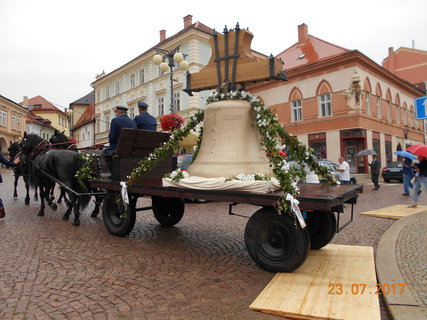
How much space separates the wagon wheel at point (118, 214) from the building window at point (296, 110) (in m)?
23.0

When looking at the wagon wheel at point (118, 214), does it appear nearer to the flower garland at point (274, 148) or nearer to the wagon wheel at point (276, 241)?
the flower garland at point (274, 148)

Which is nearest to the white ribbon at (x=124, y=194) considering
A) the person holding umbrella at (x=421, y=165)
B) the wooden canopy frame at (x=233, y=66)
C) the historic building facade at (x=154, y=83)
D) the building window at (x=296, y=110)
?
the wooden canopy frame at (x=233, y=66)

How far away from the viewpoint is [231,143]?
5.18 meters

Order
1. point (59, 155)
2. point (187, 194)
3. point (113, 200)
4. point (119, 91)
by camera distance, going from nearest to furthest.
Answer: point (187, 194), point (113, 200), point (59, 155), point (119, 91)

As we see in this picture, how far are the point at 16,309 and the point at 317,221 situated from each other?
12.0 feet

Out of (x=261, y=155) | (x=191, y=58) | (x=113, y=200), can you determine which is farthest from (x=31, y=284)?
(x=191, y=58)

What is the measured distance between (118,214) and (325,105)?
22.2 metres

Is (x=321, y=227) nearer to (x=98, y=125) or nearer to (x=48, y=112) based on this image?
(x=98, y=125)

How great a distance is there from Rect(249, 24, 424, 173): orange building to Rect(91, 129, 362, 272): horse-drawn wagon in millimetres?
18654

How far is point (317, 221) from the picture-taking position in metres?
4.79

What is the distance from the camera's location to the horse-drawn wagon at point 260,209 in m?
3.73

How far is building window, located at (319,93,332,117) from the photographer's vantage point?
82.0ft

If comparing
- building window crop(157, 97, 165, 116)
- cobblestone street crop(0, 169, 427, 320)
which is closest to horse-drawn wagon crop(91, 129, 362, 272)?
cobblestone street crop(0, 169, 427, 320)

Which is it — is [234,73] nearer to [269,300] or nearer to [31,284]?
[269,300]
